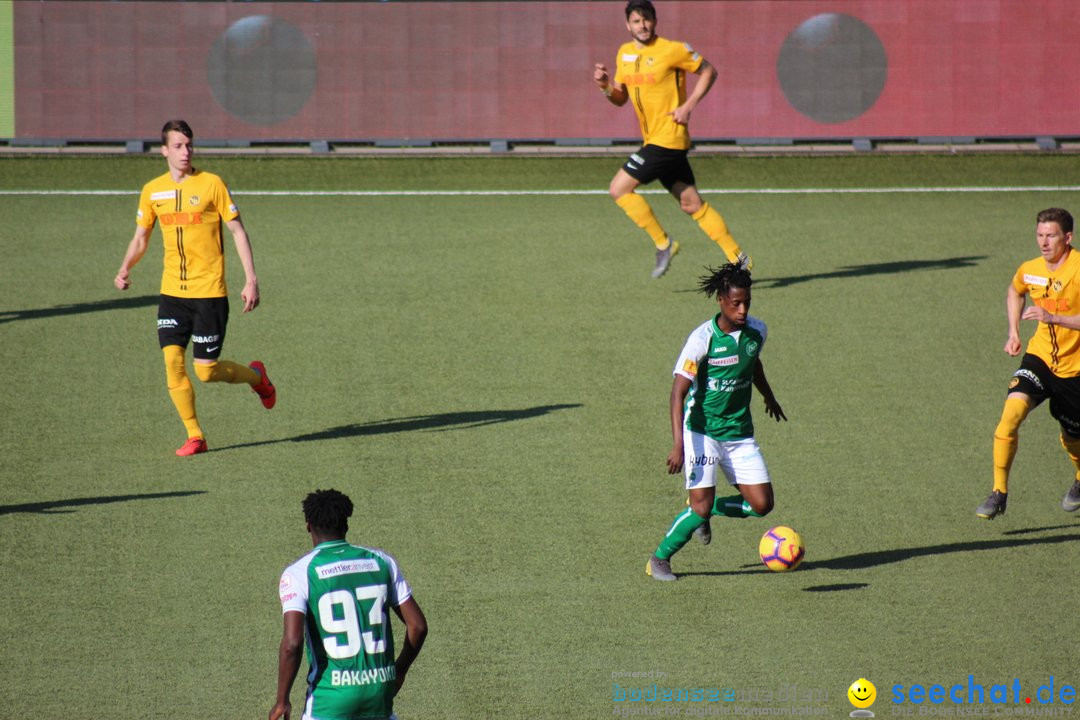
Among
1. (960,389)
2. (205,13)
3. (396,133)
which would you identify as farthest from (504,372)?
(205,13)

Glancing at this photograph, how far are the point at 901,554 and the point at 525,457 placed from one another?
3.38 m

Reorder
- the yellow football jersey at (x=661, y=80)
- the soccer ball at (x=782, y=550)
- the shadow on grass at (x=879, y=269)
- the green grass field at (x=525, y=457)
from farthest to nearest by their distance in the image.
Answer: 1. the shadow on grass at (x=879, y=269)
2. the yellow football jersey at (x=661, y=80)
3. the soccer ball at (x=782, y=550)
4. the green grass field at (x=525, y=457)

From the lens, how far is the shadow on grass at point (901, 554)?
387 inches

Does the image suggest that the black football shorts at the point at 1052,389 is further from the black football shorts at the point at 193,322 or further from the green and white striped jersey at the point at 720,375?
the black football shorts at the point at 193,322

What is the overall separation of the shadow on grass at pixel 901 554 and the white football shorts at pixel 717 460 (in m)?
0.92

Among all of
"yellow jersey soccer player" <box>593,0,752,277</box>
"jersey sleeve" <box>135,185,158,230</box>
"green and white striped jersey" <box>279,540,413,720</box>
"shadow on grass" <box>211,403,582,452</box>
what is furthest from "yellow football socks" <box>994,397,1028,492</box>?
"jersey sleeve" <box>135,185,158,230</box>

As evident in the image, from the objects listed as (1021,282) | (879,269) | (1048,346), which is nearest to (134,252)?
(1021,282)

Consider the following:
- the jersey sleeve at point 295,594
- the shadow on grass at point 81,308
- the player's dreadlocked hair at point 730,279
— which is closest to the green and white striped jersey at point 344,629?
the jersey sleeve at point 295,594

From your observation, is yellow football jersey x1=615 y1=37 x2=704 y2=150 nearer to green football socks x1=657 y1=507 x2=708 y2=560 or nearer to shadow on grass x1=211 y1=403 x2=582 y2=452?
shadow on grass x1=211 y1=403 x2=582 y2=452

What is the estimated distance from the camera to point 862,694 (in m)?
7.96

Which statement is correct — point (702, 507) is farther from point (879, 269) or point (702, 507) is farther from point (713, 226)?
point (879, 269)

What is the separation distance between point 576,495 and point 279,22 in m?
13.1

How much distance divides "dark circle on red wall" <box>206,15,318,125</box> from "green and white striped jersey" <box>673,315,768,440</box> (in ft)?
46.6

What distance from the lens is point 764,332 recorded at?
29.9ft
